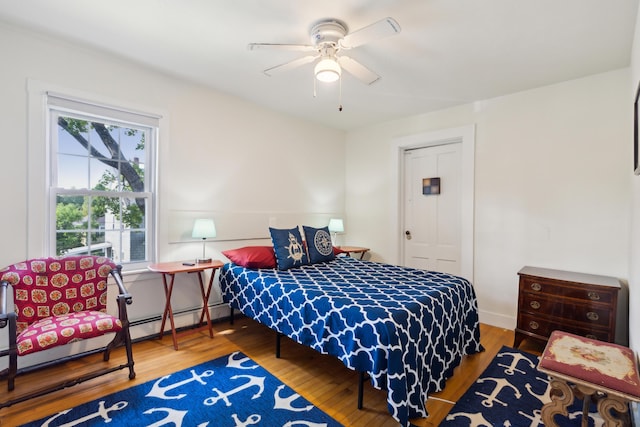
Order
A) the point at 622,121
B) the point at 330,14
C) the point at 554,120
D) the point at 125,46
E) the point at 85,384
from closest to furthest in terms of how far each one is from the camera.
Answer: the point at 330,14, the point at 85,384, the point at 125,46, the point at 622,121, the point at 554,120

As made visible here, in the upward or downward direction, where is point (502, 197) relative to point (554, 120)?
downward

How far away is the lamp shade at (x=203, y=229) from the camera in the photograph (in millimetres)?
3002

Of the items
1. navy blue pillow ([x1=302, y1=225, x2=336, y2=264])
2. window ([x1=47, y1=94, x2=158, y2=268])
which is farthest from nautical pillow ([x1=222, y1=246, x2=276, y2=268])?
window ([x1=47, y1=94, x2=158, y2=268])

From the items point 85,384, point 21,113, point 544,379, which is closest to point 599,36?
point 544,379

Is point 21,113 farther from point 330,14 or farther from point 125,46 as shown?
point 330,14

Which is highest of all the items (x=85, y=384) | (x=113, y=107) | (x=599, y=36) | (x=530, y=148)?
(x=599, y=36)

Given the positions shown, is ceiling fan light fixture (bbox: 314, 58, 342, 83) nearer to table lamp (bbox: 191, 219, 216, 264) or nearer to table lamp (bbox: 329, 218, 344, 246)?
table lamp (bbox: 191, 219, 216, 264)

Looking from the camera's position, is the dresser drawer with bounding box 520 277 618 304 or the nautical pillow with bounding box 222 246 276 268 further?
the nautical pillow with bounding box 222 246 276 268

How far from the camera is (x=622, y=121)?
2.68m

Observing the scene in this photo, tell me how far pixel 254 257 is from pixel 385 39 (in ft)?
7.25

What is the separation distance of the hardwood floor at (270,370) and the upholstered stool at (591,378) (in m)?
0.67

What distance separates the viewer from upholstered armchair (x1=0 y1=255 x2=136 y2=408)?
1.88 m

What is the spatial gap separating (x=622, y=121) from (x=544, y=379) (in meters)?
2.33

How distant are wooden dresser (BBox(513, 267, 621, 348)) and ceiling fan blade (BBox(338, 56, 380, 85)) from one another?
228cm
